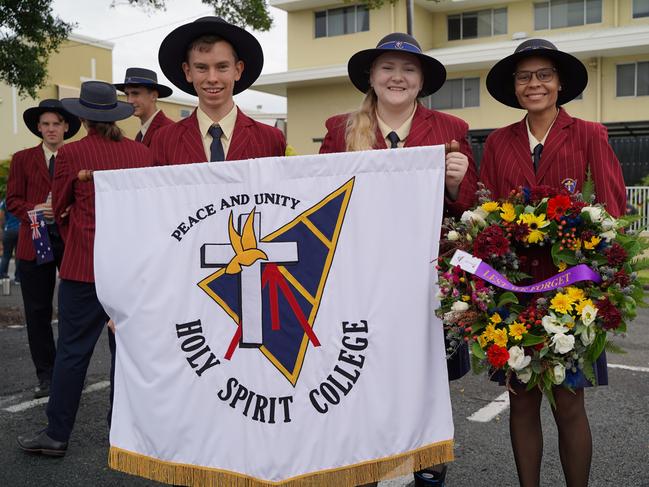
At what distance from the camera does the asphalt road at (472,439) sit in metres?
4.03

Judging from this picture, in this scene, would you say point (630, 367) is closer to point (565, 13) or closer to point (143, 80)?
point (143, 80)

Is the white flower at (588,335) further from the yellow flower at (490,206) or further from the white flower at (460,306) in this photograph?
the yellow flower at (490,206)

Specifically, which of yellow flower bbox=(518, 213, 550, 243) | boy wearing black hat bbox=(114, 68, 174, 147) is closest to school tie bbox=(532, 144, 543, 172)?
yellow flower bbox=(518, 213, 550, 243)

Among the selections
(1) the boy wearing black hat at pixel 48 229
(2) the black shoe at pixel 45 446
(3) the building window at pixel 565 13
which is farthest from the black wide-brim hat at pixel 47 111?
(3) the building window at pixel 565 13

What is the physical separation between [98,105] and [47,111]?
4.99 ft

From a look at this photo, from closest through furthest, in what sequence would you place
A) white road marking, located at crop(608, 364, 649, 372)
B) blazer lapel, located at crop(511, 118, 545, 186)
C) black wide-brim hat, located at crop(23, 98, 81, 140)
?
1. blazer lapel, located at crop(511, 118, 545, 186)
2. black wide-brim hat, located at crop(23, 98, 81, 140)
3. white road marking, located at crop(608, 364, 649, 372)

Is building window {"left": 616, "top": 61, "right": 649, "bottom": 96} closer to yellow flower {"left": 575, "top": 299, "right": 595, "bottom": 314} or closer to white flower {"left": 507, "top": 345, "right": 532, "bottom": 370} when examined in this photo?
yellow flower {"left": 575, "top": 299, "right": 595, "bottom": 314}

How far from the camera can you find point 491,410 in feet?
17.3

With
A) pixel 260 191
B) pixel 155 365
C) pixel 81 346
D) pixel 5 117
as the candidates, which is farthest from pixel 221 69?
pixel 5 117

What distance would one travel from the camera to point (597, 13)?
941 inches

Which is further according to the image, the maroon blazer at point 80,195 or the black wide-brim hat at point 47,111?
the black wide-brim hat at point 47,111

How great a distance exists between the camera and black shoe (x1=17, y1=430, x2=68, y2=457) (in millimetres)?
4383

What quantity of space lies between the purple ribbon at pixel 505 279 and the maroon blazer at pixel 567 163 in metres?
0.46

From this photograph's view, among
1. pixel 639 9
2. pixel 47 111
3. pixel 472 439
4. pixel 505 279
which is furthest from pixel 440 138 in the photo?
pixel 639 9
